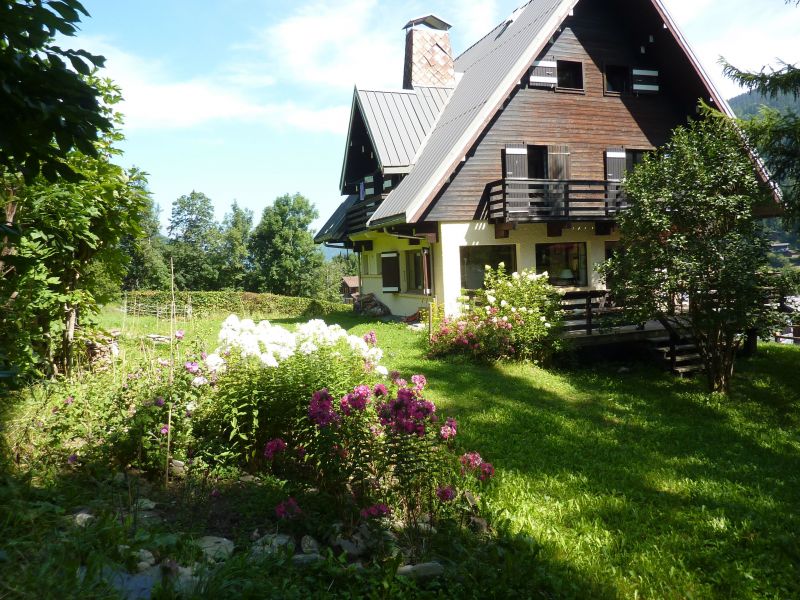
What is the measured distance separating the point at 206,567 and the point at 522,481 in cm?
338

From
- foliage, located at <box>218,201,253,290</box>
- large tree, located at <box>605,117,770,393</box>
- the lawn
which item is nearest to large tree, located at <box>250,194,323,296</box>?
foliage, located at <box>218,201,253,290</box>

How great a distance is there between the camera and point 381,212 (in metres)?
15.6

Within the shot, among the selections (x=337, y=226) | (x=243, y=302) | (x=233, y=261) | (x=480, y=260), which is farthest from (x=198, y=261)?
(x=480, y=260)

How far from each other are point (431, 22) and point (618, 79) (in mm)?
6849

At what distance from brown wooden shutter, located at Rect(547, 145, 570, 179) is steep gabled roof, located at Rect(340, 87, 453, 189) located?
3672 millimetres

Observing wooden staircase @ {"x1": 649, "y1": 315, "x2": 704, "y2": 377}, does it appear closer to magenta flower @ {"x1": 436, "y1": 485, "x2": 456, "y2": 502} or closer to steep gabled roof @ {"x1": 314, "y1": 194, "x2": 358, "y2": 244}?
magenta flower @ {"x1": 436, "y1": 485, "x2": 456, "y2": 502}

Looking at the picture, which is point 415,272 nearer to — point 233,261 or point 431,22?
point 431,22

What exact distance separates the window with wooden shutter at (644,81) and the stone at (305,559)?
16686 millimetres

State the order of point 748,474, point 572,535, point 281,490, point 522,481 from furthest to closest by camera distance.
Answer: point 748,474
point 522,481
point 572,535
point 281,490

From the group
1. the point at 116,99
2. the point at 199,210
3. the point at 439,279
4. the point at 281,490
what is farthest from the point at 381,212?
the point at 199,210

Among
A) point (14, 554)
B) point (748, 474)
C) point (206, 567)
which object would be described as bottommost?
point (748, 474)

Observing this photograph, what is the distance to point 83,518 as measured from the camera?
3701mm

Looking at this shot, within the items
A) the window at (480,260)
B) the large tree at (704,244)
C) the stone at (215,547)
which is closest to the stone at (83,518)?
the stone at (215,547)

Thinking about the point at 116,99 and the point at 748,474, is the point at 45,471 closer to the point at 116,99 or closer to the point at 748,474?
the point at 116,99
